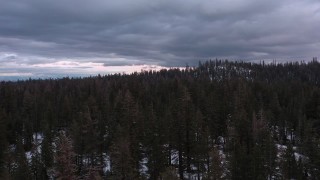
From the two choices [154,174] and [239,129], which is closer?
[154,174]

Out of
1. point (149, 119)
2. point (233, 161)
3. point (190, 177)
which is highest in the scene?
point (149, 119)

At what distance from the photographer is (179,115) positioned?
179 ft

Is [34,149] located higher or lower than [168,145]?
lower

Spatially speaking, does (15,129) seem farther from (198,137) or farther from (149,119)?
(198,137)

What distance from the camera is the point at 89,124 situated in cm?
5647

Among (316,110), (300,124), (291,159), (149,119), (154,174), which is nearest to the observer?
(154,174)

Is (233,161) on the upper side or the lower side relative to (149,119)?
lower

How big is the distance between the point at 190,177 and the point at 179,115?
964 cm

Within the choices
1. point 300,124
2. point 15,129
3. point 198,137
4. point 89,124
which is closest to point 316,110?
point 300,124

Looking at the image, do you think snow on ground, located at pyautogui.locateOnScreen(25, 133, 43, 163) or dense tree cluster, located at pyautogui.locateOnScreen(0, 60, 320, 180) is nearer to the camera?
dense tree cluster, located at pyautogui.locateOnScreen(0, 60, 320, 180)

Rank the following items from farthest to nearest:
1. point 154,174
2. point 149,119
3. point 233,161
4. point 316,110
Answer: point 316,110 < point 149,119 < point 154,174 < point 233,161

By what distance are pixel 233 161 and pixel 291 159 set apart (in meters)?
13.9

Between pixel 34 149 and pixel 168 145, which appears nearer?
pixel 34 149

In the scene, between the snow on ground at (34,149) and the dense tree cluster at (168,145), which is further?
the snow on ground at (34,149)
